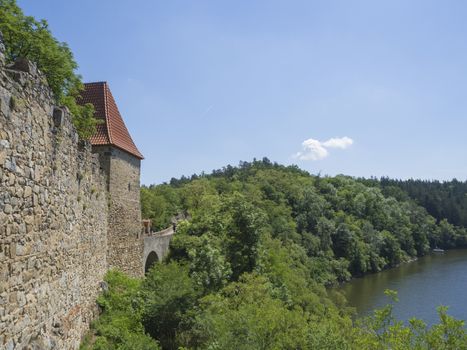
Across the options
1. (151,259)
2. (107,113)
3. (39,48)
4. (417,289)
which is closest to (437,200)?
(417,289)

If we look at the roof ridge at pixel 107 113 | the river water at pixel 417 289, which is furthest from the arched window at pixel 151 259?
the river water at pixel 417 289

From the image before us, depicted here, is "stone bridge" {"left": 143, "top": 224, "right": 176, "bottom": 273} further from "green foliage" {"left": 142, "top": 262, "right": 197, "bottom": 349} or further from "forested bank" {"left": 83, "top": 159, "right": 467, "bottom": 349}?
"green foliage" {"left": 142, "top": 262, "right": 197, "bottom": 349}

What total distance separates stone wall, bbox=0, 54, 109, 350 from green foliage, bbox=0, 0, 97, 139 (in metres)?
3.50

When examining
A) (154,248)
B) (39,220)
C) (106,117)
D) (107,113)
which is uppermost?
(107,113)

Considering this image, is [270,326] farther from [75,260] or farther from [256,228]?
[256,228]

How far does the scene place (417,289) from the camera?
4678 centimetres

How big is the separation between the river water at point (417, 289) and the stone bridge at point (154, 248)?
67.3 ft

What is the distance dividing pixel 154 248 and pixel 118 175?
32.2 feet

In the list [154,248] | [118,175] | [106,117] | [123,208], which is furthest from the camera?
[154,248]

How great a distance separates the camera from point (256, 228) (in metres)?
22.5

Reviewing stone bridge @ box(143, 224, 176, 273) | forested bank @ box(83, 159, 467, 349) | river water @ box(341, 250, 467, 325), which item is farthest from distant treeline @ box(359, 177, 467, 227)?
stone bridge @ box(143, 224, 176, 273)

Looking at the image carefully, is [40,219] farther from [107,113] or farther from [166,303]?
[107,113]

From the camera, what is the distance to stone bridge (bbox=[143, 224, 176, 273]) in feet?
75.1

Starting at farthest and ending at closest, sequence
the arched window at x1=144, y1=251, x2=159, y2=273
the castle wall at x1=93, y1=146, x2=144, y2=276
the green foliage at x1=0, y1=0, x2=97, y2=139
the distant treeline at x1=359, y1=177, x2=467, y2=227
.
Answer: the distant treeline at x1=359, y1=177, x2=467, y2=227 → the arched window at x1=144, y1=251, x2=159, y2=273 → the castle wall at x1=93, y1=146, x2=144, y2=276 → the green foliage at x1=0, y1=0, x2=97, y2=139
